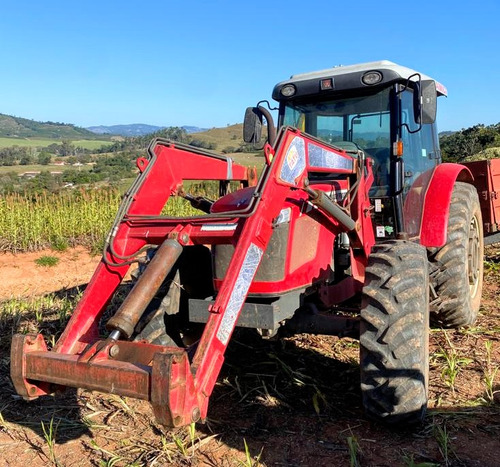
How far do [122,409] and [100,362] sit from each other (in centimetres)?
124

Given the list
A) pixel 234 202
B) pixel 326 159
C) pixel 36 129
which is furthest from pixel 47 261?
pixel 36 129

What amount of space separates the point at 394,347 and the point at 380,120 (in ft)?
6.88

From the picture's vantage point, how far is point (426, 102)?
13.3 ft

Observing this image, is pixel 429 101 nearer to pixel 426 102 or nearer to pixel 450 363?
pixel 426 102

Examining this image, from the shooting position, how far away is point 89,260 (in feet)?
36.1

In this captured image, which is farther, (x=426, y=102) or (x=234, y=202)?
(x=426, y=102)

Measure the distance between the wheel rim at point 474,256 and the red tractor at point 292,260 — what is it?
60 centimetres

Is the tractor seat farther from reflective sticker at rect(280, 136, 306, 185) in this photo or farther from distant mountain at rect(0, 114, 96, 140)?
distant mountain at rect(0, 114, 96, 140)

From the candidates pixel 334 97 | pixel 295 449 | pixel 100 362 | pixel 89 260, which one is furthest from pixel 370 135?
pixel 89 260

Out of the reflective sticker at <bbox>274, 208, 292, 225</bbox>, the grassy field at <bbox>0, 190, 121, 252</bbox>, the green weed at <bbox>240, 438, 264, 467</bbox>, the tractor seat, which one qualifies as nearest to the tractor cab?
the tractor seat

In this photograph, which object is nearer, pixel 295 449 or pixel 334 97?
pixel 295 449

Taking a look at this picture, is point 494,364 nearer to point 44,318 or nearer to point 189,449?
point 189,449

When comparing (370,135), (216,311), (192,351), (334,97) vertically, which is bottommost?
(192,351)

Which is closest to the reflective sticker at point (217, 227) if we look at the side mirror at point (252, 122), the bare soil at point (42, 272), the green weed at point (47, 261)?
the side mirror at point (252, 122)
